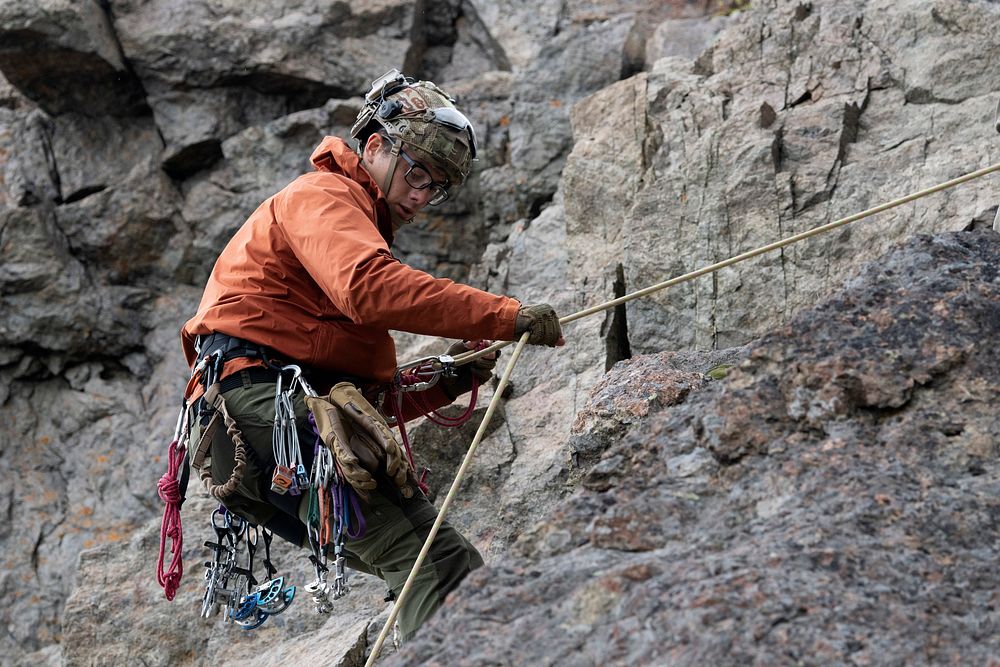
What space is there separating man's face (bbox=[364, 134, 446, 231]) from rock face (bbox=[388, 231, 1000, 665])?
2019mm

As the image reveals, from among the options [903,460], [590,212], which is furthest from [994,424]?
[590,212]

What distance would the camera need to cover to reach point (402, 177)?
18.6 ft

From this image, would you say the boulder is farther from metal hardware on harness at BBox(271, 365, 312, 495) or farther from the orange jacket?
metal hardware on harness at BBox(271, 365, 312, 495)

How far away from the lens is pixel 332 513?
15.8 ft

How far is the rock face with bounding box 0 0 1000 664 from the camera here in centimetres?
725

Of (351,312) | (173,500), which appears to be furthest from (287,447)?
(173,500)

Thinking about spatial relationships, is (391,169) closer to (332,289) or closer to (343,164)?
(343,164)

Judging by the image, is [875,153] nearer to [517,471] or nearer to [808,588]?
[517,471]

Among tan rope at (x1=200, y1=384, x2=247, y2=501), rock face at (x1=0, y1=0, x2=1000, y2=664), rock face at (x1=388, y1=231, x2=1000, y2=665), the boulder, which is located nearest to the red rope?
tan rope at (x1=200, y1=384, x2=247, y2=501)

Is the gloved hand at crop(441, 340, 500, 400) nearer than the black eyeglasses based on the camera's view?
No

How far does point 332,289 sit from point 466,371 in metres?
1.51

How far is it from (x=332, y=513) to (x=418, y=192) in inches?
71.6

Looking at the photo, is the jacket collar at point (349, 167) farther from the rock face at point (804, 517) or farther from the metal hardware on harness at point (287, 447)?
the rock face at point (804, 517)

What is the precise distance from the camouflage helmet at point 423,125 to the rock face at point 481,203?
4.88ft
